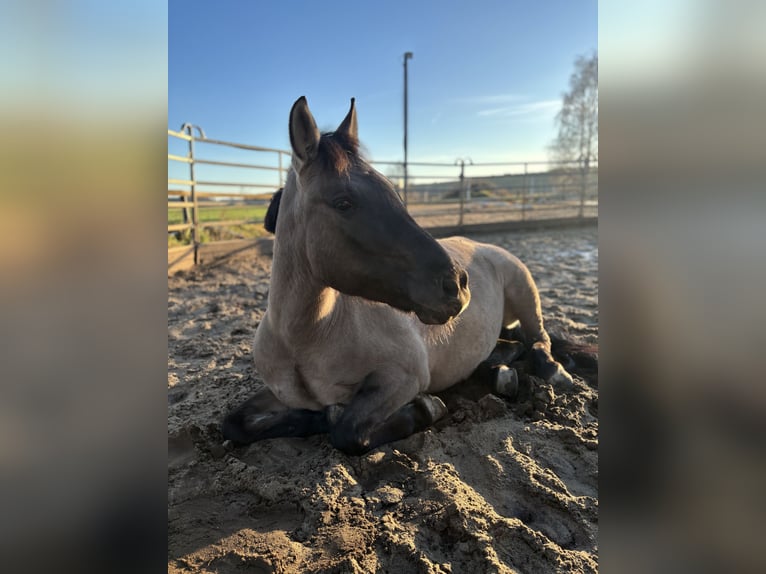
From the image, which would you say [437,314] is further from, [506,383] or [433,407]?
[506,383]

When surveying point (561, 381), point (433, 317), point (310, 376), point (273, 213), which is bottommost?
point (561, 381)

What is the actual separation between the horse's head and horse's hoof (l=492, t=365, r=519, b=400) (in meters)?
1.15

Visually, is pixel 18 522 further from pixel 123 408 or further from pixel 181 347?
pixel 181 347

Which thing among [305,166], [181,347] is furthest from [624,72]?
[181,347]

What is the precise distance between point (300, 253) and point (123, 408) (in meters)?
1.67

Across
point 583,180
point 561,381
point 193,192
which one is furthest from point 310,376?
point 583,180

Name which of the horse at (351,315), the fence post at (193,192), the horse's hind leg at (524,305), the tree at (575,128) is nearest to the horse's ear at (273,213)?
the horse at (351,315)

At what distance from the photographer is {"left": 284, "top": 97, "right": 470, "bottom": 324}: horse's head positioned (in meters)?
1.82

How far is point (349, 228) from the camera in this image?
1893 millimetres

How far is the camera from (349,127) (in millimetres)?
2246

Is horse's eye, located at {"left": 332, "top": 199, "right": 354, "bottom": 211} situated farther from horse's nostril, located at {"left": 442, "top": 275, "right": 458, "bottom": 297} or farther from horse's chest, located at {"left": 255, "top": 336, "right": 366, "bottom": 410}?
horse's chest, located at {"left": 255, "top": 336, "right": 366, "bottom": 410}

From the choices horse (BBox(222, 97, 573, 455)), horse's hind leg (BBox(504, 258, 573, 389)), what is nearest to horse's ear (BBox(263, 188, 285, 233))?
horse (BBox(222, 97, 573, 455))

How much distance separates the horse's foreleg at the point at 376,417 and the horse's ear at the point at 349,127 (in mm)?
1210

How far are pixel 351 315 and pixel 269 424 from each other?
0.71 metres
